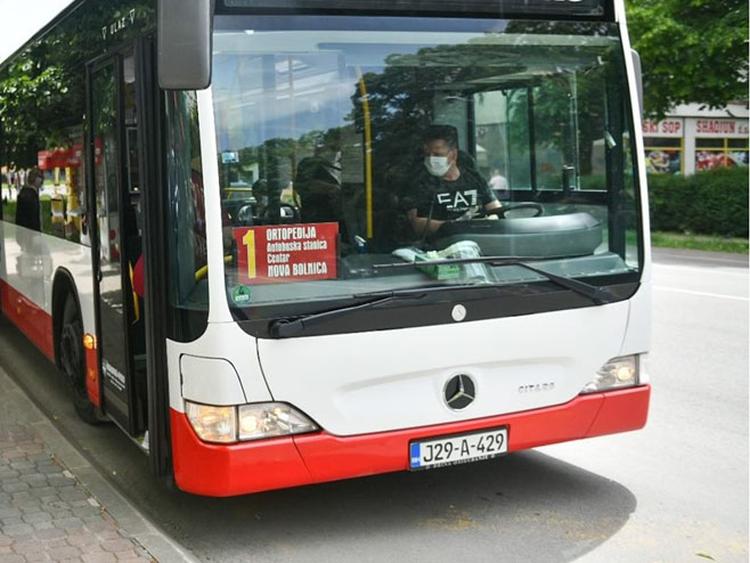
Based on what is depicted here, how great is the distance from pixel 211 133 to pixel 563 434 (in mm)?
2277

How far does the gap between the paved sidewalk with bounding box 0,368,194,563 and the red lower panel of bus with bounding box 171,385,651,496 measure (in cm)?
37

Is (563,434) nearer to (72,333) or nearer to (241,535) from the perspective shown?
(241,535)

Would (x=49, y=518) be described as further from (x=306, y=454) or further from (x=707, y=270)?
(x=707, y=270)

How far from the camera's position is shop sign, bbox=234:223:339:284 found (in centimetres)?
461

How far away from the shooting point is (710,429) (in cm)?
709

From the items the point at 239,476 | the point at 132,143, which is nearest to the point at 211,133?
the point at 132,143

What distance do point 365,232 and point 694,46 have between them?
65.1ft

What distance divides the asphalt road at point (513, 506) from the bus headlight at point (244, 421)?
2.07ft

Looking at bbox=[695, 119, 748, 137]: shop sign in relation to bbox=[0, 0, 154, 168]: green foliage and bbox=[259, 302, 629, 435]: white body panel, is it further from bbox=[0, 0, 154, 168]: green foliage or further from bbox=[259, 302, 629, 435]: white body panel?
bbox=[259, 302, 629, 435]: white body panel

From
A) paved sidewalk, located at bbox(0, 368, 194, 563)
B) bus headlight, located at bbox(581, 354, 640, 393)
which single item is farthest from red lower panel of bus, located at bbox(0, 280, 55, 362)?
bus headlight, located at bbox(581, 354, 640, 393)

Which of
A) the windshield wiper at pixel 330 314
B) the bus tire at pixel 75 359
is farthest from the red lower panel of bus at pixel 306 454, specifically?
the bus tire at pixel 75 359

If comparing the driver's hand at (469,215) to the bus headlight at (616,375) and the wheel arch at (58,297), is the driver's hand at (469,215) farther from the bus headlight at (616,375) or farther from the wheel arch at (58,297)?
the wheel arch at (58,297)

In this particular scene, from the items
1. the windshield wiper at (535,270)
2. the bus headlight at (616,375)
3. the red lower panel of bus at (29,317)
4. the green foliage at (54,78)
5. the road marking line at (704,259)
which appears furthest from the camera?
the road marking line at (704,259)

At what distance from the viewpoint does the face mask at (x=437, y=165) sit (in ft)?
16.6
